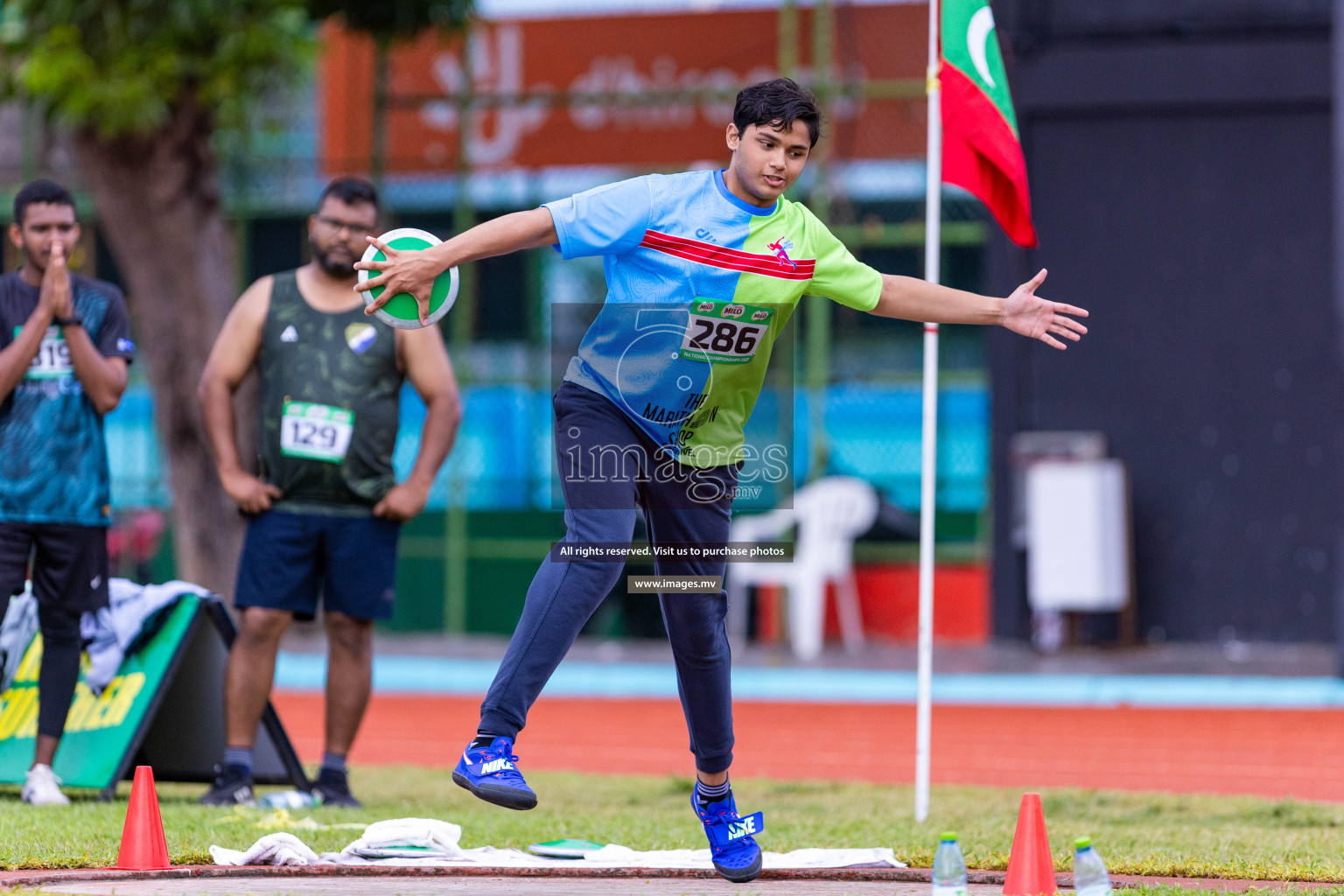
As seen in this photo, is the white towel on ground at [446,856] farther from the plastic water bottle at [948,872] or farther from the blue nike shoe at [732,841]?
the plastic water bottle at [948,872]

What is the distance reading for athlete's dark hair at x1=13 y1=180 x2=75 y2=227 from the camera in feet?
20.7

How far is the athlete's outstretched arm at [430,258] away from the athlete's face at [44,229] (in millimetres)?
2523

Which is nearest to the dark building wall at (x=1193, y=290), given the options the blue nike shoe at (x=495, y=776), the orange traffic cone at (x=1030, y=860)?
the orange traffic cone at (x=1030, y=860)

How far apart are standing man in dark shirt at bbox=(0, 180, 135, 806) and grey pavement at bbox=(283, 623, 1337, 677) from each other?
6819mm

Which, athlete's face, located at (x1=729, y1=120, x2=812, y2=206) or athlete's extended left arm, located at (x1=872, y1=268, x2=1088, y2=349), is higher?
athlete's face, located at (x1=729, y1=120, x2=812, y2=206)

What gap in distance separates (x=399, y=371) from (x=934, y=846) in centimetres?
275

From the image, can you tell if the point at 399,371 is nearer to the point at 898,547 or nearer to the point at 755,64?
the point at 898,547

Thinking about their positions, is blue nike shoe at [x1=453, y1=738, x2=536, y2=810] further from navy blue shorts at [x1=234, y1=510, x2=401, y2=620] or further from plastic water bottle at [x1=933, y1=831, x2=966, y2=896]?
navy blue shorts at [x1=234, y1=510, x2=401, y2=620]

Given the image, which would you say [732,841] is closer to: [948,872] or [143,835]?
[948,872]

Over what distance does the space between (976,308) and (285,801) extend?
3.18 m

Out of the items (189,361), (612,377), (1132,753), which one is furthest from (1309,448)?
(612,377)

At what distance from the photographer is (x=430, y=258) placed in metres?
4.28

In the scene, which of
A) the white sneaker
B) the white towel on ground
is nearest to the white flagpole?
the white towel on ground

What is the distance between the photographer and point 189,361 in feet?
43.3
